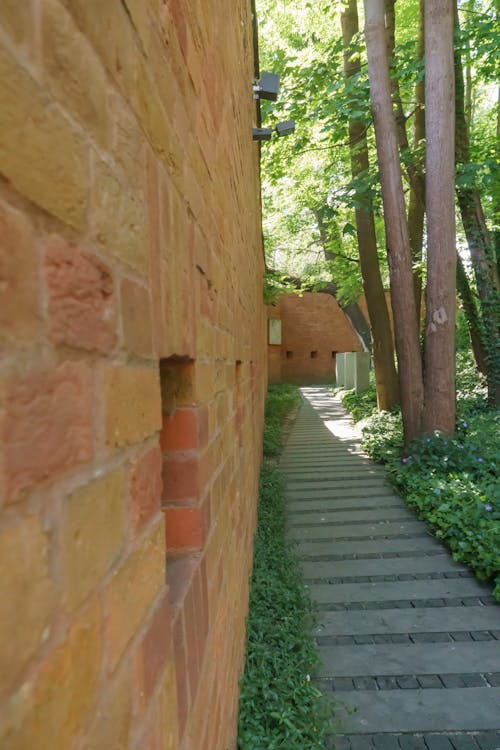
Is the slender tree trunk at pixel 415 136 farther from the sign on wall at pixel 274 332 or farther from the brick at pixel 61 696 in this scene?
the sign on wall at pixel 274 332

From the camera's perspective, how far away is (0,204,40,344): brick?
42cm

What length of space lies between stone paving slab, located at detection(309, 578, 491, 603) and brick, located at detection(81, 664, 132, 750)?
11.0 ft

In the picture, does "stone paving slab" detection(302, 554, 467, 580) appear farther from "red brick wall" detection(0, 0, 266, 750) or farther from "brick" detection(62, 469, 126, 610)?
"brick" detection(62, 469, 126, 610)

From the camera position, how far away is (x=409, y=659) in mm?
2953

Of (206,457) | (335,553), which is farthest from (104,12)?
(335,553)

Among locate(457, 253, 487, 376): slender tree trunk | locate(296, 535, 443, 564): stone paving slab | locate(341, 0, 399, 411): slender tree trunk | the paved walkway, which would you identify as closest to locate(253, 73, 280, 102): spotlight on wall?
locate(341, 0, 399, 411): slender tree trunk

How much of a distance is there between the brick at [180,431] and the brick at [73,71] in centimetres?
71

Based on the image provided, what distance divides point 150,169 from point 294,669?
2789 millimetres

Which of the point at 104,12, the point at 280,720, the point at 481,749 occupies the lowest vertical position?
the point at 481,749

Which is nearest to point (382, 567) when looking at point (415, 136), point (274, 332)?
point (415, 136)

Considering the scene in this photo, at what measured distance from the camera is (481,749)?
228cm

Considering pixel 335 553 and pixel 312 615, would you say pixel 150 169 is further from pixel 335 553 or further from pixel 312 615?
pixel 335 553

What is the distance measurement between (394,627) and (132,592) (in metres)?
3.18

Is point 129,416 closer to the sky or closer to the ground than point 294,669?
closer to the sky
